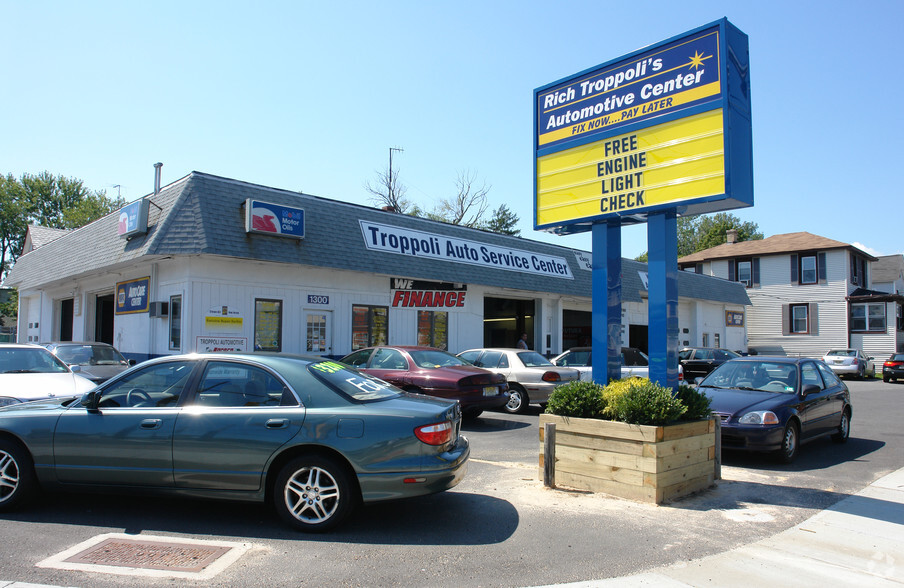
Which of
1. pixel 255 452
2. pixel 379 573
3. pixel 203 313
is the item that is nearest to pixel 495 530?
pixel 379 573

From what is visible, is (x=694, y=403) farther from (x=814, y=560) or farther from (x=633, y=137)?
(x=633, y=137)

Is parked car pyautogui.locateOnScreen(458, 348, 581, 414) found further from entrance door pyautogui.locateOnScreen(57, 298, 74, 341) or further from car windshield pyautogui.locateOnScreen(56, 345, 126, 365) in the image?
entrance door pyautogui.locateOnScreen(57, 298, 74, 341)

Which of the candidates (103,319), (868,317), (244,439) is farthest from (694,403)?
(868,317)

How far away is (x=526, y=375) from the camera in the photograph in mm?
13398

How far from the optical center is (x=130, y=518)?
5.50 metres

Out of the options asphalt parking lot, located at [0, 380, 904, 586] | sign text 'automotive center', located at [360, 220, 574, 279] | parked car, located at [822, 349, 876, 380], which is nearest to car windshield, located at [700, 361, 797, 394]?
asphalt parking lot, located at [0, 380, 904, 586]

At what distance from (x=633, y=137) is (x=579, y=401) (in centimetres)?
335

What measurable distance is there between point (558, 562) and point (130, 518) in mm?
3876

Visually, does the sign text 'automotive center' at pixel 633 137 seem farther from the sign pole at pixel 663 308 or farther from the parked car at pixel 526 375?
the parked car at pixel 526 375

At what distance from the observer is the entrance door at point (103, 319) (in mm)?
21511

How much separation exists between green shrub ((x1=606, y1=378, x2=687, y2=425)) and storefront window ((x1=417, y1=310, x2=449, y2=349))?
13.2 meters

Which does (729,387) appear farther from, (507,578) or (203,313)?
(203,313)

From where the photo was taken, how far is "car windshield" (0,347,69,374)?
948 centimetres

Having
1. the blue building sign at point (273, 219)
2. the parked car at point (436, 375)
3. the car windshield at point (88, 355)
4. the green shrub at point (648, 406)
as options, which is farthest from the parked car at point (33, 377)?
the green shrub at point (648, 406)
